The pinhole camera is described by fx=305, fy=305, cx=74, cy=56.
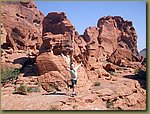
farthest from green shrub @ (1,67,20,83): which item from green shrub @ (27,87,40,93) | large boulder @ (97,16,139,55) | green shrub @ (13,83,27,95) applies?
large boulder @ (97,16,139,55)

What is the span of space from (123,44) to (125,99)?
1824 cm

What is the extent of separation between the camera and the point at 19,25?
2120 centimetres

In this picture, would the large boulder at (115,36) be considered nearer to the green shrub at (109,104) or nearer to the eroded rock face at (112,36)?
the eroded rock face at (112,36)

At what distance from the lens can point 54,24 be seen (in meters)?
12.2

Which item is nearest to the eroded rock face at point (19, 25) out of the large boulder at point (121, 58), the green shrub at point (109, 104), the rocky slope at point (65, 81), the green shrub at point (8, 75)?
the rocky slope at point (65, 81)

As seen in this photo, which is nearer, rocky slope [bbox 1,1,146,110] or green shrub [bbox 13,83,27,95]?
rocky slope [bbox 1,1,146,110]

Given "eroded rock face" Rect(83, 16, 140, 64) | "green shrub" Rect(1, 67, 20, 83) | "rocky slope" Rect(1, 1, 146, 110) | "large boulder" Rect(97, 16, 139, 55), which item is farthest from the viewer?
"large boulder" Rect(97, 16, 139, 55)

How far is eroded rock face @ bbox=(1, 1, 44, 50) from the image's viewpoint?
1788cm

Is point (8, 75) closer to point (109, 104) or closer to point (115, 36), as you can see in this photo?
point (109, 104)

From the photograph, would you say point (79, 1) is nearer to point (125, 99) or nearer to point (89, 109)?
point (89, 109)

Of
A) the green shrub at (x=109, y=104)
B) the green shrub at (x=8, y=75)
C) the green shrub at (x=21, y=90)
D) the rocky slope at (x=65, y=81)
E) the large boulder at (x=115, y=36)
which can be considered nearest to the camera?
the rocky slope at (x=65, y=81)

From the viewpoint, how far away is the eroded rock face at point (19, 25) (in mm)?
17875

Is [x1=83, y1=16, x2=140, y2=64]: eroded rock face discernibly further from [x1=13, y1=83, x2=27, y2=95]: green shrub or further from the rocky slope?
[x1=13, y1=83, x2=27, y2=95]: green shrub

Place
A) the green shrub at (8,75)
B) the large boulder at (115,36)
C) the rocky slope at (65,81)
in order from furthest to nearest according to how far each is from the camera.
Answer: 1. the large boulder at (115,36)
2. the green shrub at (8,75)
3. the rocky slope at (65,81)
